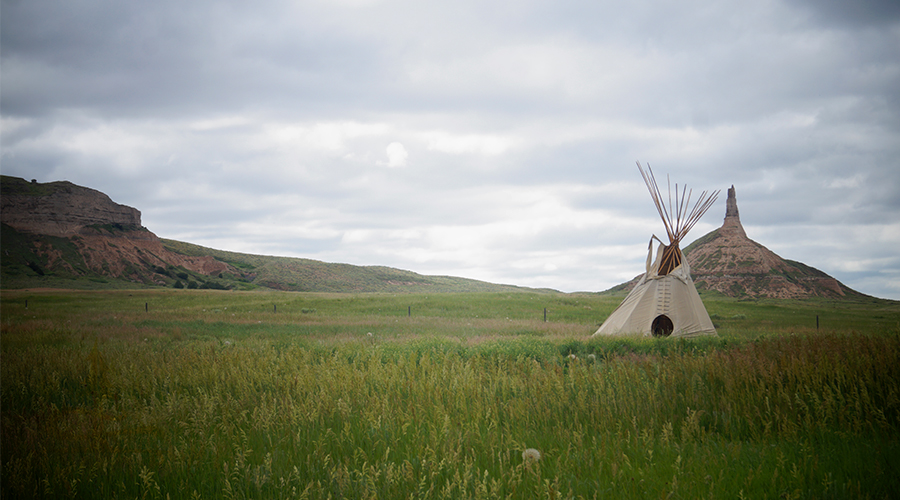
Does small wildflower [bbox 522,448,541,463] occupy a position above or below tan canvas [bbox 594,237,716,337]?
below

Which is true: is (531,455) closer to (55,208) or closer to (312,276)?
(55,208)

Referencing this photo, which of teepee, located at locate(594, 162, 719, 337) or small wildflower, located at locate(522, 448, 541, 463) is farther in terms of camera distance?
teepee, located at locate(594, 162, 719, 337)

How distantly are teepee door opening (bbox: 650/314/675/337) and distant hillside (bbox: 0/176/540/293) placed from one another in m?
67.4

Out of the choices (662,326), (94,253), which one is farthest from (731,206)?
(94,253)

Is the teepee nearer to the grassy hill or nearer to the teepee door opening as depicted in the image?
the teepee door opening

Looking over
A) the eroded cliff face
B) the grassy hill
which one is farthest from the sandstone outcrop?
the eroded cliff face

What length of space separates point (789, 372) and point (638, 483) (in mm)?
3298

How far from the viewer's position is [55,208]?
3120 inches

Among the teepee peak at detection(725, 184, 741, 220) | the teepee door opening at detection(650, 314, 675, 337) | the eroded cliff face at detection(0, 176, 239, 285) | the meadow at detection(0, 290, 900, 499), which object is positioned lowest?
the meadow at detection(0, 290, 900, 499)

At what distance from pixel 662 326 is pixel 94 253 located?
91054mm

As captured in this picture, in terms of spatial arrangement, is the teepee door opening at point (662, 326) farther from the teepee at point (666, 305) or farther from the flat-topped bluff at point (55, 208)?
the flat-topped bluff at point (55, 208)

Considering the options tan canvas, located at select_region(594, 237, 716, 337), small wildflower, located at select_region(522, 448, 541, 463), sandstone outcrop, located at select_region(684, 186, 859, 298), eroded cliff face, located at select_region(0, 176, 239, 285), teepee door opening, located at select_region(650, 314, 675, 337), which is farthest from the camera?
sandstone outcrop, located at select_region(684, 186, 859, 298)

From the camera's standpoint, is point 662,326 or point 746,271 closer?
point 662,326

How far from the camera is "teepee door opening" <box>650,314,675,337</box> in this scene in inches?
598
